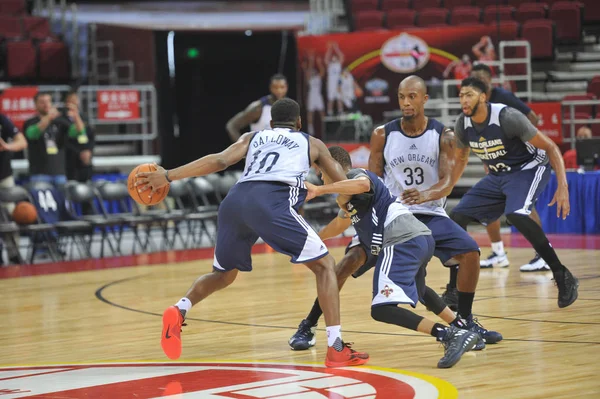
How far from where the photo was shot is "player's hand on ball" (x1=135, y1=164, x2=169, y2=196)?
5.90 metres

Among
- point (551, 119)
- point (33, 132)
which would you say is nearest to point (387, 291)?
point (33, 132)

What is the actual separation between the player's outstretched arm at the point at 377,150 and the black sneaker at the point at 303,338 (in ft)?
4.16

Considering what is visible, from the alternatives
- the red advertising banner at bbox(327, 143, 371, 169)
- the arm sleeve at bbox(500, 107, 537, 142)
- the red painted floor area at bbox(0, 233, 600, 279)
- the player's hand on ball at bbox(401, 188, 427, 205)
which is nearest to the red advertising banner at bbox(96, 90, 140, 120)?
the red advertising banner at bbox(327, 143, 371, 169)

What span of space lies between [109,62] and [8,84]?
1.96 metres

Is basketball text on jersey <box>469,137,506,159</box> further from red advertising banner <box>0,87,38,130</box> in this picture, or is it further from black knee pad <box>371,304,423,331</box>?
red advertising banner <box>0,87,38,130</box>

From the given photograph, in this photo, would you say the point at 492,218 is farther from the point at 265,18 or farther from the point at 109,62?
the point at 265,18

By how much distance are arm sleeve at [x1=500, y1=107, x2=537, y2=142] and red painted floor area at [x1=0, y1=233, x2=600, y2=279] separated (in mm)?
4615

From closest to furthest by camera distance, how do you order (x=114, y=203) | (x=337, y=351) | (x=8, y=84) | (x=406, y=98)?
(x=337, y=351), (x=406, y=98), (x=114, y=203), (x=8, y=84)

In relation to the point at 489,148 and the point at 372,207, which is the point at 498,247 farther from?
the point at 372,207

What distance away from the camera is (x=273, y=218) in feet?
19.5

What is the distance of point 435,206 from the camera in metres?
6.98

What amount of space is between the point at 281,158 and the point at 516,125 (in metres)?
2.77

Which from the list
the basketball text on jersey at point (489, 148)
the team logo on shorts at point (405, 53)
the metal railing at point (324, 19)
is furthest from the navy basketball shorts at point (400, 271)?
the metal railing at point (324, 19)

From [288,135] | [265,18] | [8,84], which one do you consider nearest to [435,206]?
[288,135]
